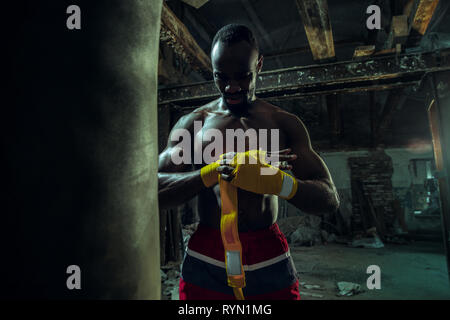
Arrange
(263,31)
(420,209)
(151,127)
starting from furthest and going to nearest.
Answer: (420,209) < (263,31) < (151,127)

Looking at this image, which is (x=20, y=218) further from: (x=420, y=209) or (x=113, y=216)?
(x=420, y=209)

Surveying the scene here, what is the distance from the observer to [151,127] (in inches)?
22.4

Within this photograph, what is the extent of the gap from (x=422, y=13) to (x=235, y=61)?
2861 millimetres

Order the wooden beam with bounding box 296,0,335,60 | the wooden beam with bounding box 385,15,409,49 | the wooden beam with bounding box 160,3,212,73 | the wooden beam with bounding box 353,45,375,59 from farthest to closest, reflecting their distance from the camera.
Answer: the wooden beam with bounding box 353,45,375,59, the wooden beam with bounding box 385,15,409,49, the wooden beam with bounding box 160,3,212,73, the wooden beam with bounding box 296,0,335,60

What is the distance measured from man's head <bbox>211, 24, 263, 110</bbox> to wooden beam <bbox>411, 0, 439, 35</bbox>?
8.27 ft

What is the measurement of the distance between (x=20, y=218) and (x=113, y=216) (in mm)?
133

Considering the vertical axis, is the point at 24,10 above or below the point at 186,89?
below

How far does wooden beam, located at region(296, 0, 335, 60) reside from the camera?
2.81m

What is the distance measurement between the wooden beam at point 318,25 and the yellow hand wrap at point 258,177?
2.22m

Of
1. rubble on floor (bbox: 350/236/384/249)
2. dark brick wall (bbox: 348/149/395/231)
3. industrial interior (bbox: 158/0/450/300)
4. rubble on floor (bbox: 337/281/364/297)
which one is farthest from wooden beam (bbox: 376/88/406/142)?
rubble on floor (bbox: 337/281/364/297)

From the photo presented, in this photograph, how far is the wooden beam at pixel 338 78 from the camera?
3.59 meters

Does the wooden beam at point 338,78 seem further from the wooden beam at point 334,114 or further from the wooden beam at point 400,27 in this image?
the wooden beam at point 334,114

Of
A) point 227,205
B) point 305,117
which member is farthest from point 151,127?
point 305,117

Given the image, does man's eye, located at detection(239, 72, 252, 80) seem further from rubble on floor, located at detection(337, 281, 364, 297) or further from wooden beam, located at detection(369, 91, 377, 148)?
wooden beam, located at detection(369, 91, 377, 148)
